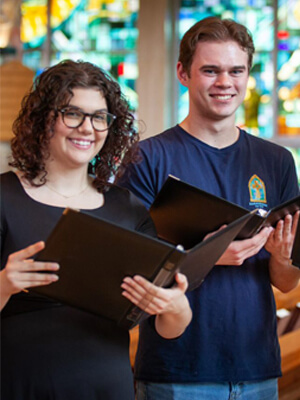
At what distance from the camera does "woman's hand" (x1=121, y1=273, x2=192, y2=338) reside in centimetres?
149

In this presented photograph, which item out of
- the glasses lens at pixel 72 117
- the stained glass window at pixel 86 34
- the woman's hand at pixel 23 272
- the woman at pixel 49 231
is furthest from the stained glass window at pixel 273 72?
the woman's hand at pixel 23 272

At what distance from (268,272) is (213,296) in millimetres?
231

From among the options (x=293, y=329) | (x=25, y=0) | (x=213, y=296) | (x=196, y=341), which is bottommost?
(x=293, y=329)

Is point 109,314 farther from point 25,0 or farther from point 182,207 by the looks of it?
point 25,0

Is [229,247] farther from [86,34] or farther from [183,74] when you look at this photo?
[86,34]

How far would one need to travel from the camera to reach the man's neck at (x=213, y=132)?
2.09 meters

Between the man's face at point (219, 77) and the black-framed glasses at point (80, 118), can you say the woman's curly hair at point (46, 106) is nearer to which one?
the black-framed glasses at point (80, 118)

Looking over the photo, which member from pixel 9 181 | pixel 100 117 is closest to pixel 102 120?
pixel 100 117

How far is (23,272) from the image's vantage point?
4.62ft

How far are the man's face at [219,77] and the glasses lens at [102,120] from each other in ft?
1.58

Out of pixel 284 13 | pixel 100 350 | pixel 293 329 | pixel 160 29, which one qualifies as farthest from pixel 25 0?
pixel 100 350

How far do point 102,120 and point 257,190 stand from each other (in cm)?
67

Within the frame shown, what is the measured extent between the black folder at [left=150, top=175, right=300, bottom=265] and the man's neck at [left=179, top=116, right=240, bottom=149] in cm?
37

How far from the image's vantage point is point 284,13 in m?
7.67
